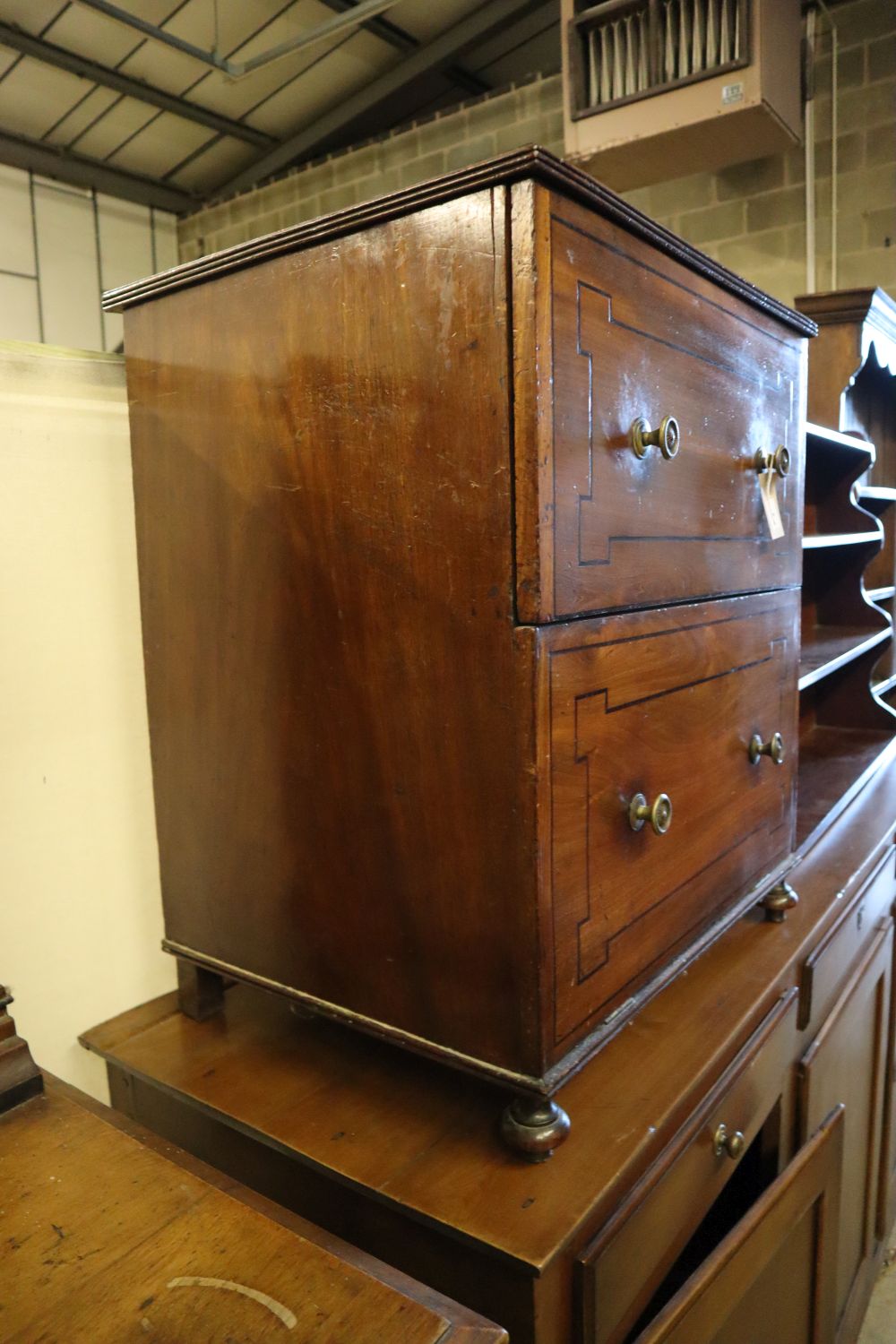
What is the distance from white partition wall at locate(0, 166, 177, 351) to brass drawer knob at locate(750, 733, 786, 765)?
4255 mm

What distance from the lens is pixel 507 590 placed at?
0.68 meters

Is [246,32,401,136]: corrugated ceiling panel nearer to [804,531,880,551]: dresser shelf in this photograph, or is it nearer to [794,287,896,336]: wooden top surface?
[794,287,896,336]: wooden top surface

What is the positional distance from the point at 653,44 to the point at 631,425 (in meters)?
2.45

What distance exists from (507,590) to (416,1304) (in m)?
0.45

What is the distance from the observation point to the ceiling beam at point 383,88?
353cm

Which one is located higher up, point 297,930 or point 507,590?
point 507,590

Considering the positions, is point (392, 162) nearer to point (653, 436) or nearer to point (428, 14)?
point (428, 14)

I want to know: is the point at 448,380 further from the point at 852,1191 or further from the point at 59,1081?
the point at 852,1191

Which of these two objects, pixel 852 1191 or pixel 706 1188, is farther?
pixel 852 1191

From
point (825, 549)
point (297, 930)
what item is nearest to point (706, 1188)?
point (297, 930)

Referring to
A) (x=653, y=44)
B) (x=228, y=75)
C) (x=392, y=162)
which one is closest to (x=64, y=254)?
(x=228, y=75)

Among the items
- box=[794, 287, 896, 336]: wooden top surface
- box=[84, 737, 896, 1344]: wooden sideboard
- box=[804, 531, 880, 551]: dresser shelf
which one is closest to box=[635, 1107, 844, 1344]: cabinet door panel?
box=[84, 737, 896, 1344]: wooden sideboard

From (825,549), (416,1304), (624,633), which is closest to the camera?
(416,1304)

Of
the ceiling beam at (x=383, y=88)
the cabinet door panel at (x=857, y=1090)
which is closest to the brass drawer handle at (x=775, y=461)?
the cabinet door panel at (x=857, y=1090)
